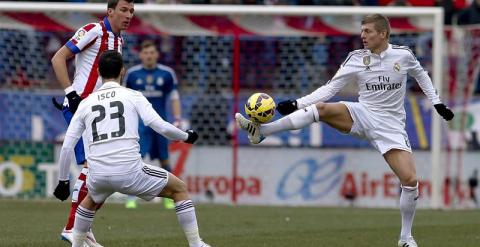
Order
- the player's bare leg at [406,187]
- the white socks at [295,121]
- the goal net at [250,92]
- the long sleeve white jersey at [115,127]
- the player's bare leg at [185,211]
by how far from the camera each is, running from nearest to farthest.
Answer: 1. the long sleeve white jersey at [115,127]
2. the player's bare leg at [185,211]
3. the player's bare leg at [406,187]
4. the white socks at [295,121]
5. the goal net at [250,92]

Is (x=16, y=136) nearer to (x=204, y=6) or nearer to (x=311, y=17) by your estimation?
(x=204, y=6)

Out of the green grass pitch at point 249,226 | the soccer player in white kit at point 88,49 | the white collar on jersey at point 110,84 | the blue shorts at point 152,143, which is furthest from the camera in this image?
the blue shorts at point 152,143

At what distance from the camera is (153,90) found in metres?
17.5

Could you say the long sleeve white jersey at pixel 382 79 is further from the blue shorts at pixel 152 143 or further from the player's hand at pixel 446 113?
the blue shorts at pixel 152 143

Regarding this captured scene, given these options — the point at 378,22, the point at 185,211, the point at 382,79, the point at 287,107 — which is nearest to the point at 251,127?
the point at 287,107

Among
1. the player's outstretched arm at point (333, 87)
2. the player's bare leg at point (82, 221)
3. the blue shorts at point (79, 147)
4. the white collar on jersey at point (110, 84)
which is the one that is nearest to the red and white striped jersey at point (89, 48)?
the blue shorts at point (79, 147)

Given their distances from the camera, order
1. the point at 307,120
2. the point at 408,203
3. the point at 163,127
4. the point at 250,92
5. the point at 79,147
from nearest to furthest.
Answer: the point at 163,127
the point at 408,203
the point at 79,147
the point at 307,120
the point at 250,92

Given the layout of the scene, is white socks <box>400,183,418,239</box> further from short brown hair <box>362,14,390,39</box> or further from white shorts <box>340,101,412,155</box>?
short brown hair <box>362,14,390,39</box>

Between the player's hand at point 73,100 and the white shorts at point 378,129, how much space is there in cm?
271

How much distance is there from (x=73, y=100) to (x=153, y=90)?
265 inches

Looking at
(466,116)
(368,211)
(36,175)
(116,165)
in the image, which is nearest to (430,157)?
(466,116)

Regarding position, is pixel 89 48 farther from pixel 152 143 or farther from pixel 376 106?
pixel 152 143

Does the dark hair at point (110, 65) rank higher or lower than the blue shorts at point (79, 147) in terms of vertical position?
higher

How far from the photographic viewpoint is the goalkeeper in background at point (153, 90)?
17.4 m
